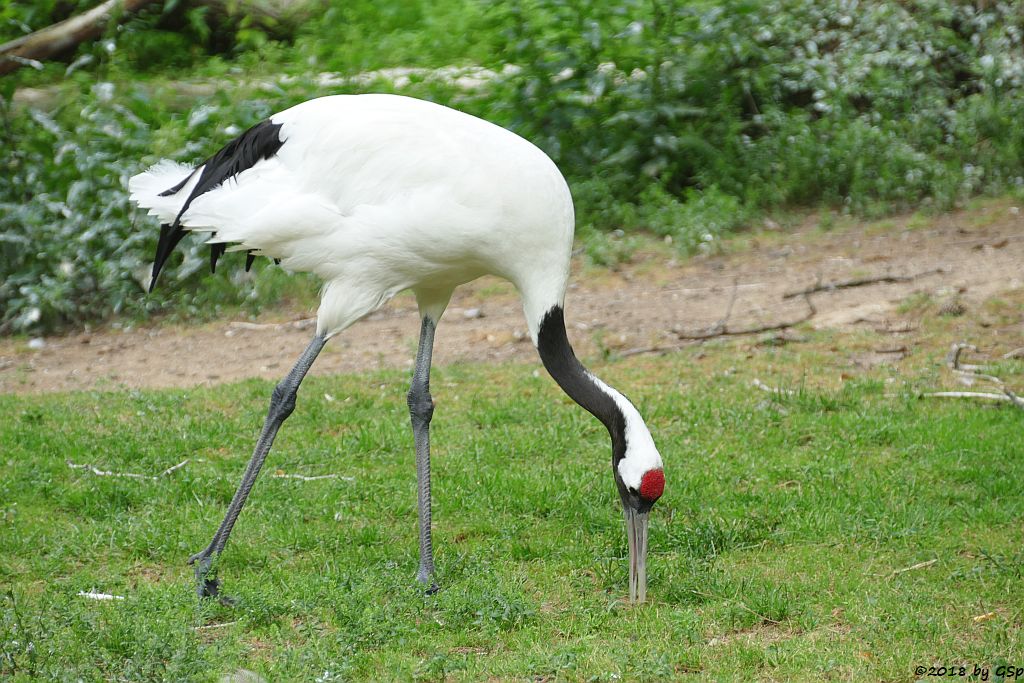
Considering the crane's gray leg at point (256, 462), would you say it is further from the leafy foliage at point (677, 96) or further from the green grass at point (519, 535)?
the leafy foliage at point (677, 96)

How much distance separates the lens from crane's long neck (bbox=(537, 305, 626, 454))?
193 inches

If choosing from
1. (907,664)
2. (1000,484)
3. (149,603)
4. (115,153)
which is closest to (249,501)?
(149,603)

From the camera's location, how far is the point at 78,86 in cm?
974

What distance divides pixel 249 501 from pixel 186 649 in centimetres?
189

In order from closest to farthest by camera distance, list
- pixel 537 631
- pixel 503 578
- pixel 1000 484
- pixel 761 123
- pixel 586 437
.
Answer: pixel 537 631
pixel 503 578
pixel 1000 484
pixel 586 437
pixel 761 123

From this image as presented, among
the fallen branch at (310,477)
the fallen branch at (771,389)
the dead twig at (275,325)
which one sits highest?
the fallen branch at (310,477)

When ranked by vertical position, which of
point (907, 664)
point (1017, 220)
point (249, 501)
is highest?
point (907, 664)

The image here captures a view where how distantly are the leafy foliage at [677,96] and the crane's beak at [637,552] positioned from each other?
5.18 meters

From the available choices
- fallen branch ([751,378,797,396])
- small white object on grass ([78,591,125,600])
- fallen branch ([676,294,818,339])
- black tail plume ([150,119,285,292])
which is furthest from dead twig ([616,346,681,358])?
small white object on grass ([78,591,125,600])

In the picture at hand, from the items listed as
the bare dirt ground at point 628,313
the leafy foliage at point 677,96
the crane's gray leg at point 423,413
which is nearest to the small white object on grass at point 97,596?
the crane's gray leg at point 423,413

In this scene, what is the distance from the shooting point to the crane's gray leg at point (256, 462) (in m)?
4.68

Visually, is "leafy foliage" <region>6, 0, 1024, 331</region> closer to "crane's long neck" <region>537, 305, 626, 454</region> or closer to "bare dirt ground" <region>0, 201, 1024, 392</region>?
"bare dirt ground" <region>0, 201, 1024, 392</region>

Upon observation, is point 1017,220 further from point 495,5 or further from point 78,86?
point 78,86

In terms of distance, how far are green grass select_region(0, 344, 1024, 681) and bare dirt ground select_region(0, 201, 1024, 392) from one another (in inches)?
26.5
